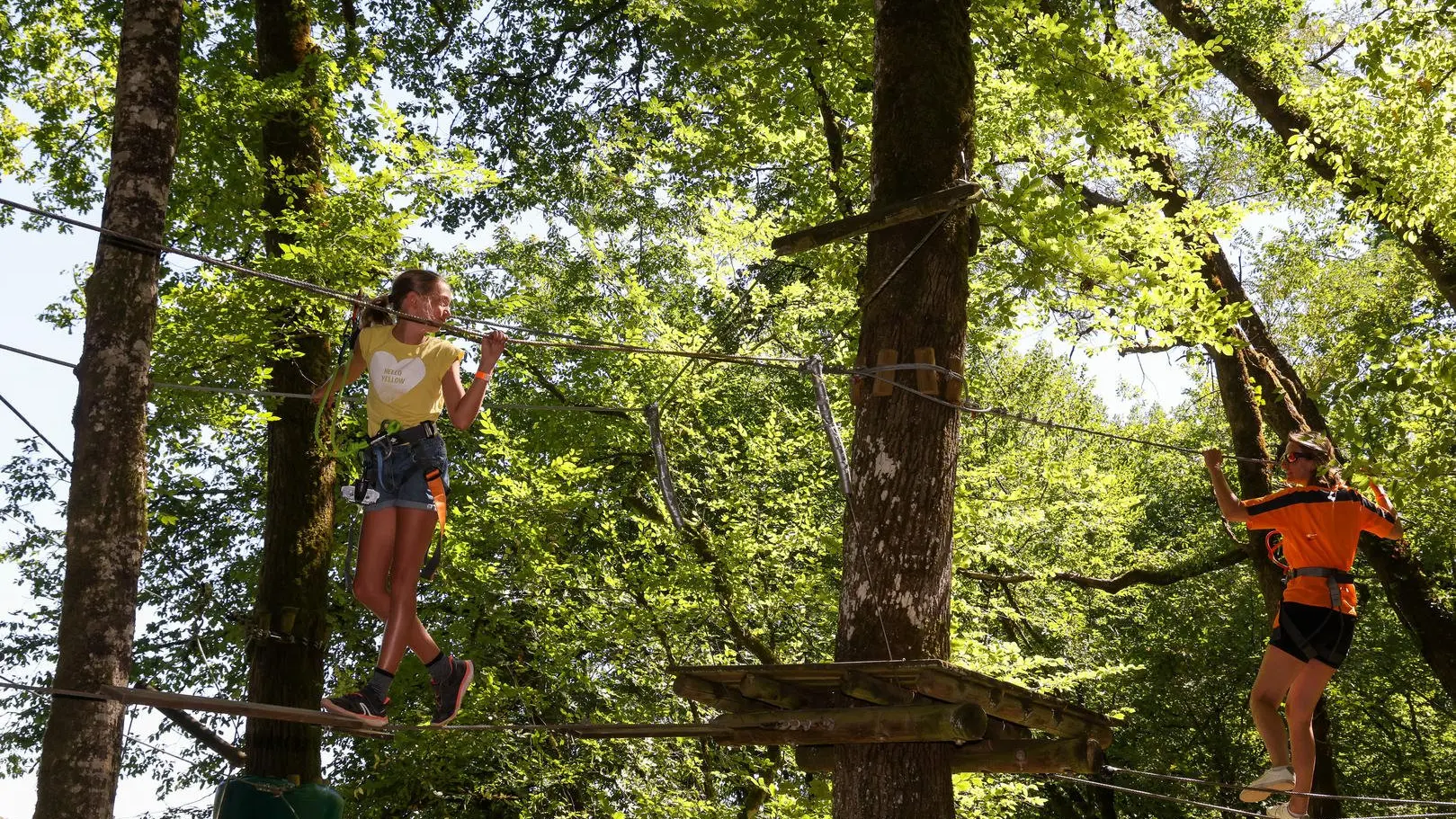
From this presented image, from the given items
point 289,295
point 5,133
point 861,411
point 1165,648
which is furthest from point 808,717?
point 1165,648

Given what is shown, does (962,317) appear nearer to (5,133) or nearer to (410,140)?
(410,140)

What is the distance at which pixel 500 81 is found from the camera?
46.0ft

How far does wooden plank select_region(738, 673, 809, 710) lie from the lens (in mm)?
4945

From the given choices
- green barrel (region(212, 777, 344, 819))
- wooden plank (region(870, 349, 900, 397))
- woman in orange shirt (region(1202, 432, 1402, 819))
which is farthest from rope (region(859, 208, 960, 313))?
green barrel (region(212, 777, 344, 819))

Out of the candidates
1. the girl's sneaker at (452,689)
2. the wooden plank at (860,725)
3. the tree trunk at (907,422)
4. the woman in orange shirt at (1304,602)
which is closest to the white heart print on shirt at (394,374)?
the girl's sneaker at (452,689)

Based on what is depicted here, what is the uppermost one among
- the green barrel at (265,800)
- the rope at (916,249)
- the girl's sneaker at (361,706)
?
the rope at (916,249)

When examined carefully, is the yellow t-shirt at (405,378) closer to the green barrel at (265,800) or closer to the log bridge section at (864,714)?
the log bridge section at (864,714)

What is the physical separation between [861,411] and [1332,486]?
102 inches

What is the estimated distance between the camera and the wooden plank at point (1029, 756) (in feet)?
16.9

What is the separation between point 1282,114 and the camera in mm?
10875

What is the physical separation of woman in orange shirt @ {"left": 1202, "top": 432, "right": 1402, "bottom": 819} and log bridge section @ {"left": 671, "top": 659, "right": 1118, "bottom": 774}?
137 cm

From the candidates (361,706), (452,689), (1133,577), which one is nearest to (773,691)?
(452,689)

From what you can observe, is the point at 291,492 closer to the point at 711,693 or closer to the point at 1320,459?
the point at 711,693

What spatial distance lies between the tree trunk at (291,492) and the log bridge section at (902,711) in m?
3.98
